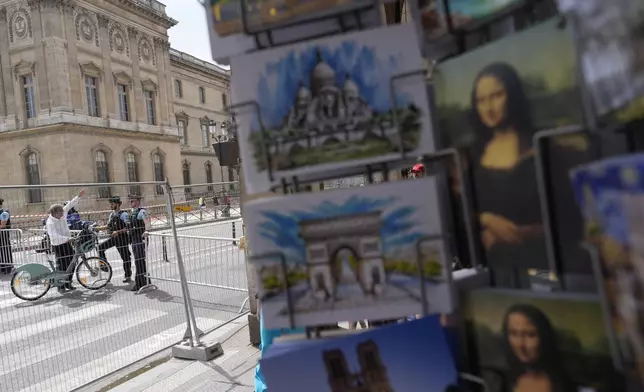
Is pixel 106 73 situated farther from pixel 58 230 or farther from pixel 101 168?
pixel 58 230

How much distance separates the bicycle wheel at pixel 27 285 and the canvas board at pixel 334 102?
588 centimetres

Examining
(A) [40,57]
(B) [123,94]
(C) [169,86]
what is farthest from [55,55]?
(C) [169,86]

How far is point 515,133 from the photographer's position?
2.88 feet

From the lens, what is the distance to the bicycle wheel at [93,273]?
255 inches

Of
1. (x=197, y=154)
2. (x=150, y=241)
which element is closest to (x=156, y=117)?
(x=197, y=154)

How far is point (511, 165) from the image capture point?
0.90 metres

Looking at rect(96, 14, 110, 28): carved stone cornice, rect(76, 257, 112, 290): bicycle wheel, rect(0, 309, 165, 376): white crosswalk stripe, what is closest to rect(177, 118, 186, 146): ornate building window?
rect(96, 14, 110, 28): carved stone cornice

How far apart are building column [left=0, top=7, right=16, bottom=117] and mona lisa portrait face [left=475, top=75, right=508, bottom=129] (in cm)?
3508

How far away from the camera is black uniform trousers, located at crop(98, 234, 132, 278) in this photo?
6.37 meters

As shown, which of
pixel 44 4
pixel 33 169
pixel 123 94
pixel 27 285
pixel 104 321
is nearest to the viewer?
pixel 104 321

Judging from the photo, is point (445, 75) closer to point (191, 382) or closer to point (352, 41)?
point (352, 41)

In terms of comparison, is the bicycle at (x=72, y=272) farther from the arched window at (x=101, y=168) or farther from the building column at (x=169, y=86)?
the building column at (x=169, y=86)

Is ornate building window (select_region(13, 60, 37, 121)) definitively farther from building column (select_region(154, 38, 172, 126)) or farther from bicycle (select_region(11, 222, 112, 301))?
bicycle (select_region(11, 222, 112, 301))

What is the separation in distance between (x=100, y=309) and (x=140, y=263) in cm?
79
